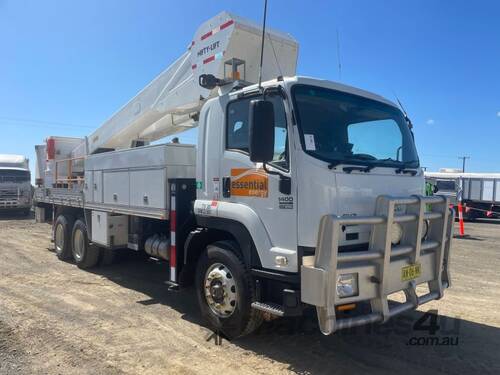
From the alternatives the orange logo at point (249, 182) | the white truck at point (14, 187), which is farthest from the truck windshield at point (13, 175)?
the orange logo at point (249, 182)

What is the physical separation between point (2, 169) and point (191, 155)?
19483 mm

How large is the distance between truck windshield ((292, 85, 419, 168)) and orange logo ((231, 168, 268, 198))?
1.96ft

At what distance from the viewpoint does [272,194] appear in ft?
13.7

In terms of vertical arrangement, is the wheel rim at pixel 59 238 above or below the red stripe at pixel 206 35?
below

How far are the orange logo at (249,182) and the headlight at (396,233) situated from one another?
1.30m

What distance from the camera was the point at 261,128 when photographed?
3.84m

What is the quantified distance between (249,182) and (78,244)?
5.49 metres

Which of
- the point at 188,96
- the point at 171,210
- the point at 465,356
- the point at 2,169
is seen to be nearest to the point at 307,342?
the point at 465,356

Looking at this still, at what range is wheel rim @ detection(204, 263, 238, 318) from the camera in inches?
181

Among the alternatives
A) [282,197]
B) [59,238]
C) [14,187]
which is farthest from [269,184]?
[14,187]

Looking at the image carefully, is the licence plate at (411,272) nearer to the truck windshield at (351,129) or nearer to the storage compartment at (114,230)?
the truck windshield at (351,129)

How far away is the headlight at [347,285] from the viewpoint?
371 cm

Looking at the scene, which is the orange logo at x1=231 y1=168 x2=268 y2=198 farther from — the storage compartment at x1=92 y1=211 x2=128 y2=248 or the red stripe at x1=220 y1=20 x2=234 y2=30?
the storage compartment at x1=92 y1=211 x2=128 y2=248

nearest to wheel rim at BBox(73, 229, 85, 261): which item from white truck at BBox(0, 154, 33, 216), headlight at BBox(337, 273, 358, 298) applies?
headlight at BBox(337, 273, 358, 298)
